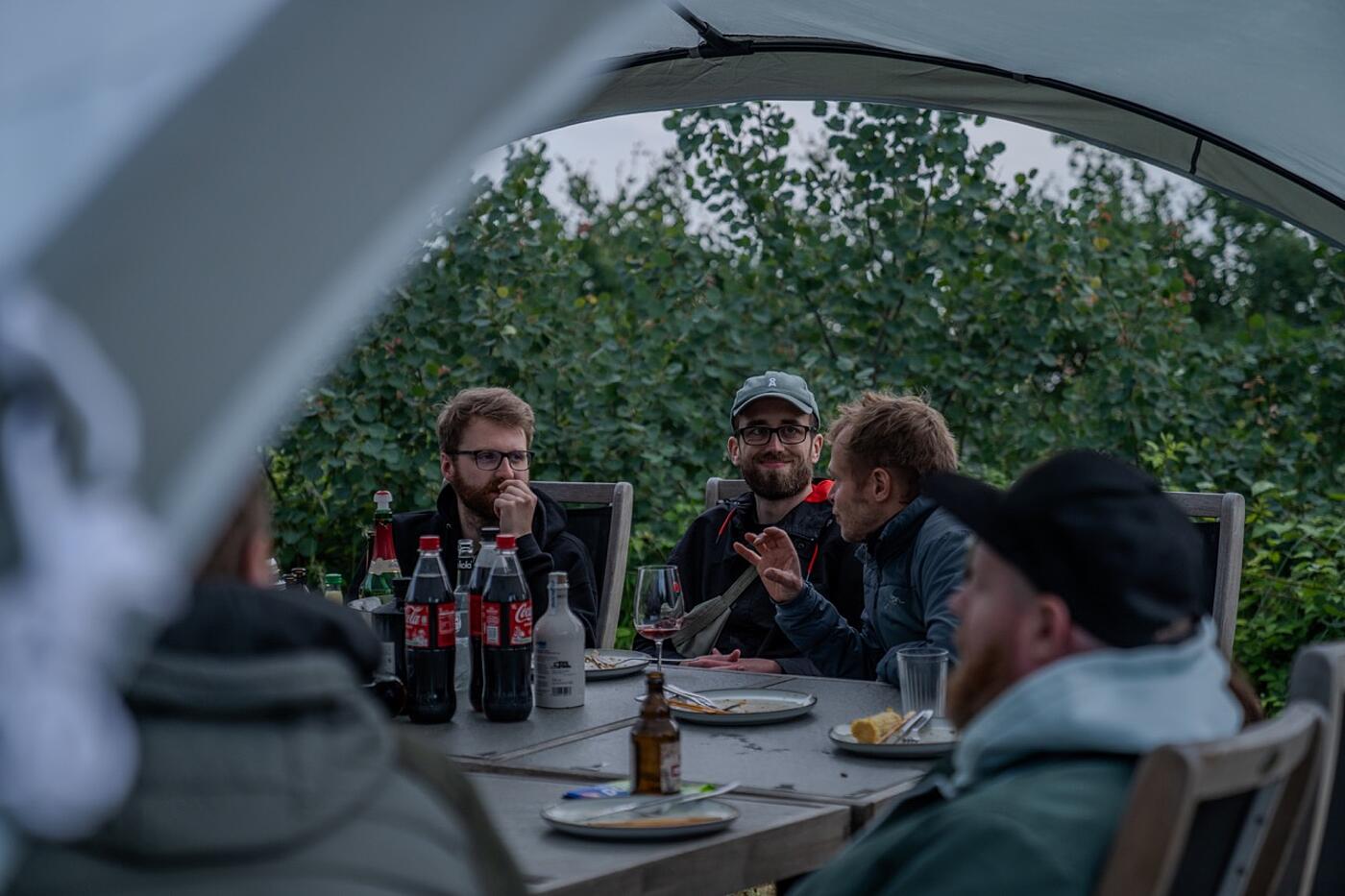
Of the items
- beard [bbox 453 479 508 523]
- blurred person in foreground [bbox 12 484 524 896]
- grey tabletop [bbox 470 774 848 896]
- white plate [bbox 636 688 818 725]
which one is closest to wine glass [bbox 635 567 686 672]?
white plate [bbox 636 688 818 725]

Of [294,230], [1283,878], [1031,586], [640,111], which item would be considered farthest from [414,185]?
[640,111]

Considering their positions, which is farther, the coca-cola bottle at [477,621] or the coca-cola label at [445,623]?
the coca-cola bottle at [477,621]

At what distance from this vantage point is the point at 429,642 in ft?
8.89

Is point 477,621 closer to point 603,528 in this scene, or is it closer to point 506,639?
point 506,639

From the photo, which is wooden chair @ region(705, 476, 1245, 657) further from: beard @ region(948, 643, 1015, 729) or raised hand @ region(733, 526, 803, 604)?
beard @ region(948, 643, 1015, 729)

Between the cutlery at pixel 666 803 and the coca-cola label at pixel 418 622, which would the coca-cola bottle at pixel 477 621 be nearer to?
the coca-cola label at pixel 418 622

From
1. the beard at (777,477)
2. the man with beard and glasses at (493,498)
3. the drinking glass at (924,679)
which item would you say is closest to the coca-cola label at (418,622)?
the drinking glass at (924,679)

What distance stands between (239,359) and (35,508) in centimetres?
15

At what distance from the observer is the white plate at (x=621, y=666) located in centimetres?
324

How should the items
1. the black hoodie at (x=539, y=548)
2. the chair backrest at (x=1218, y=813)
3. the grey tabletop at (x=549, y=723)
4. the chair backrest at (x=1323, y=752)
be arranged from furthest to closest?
the black hoodie at (x=539, y=548) → the grey tabletop at (x=549, y=723) → the chair backrest at (x=1323, y=752) → the chair backrest at (x=1218, y=813)

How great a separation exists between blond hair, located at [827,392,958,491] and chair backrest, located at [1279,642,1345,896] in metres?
1.80

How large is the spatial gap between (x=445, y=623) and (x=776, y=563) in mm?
1076

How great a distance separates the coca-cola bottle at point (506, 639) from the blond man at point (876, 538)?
0.79m

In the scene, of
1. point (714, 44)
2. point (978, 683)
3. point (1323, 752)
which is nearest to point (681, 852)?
point (978, 683)
